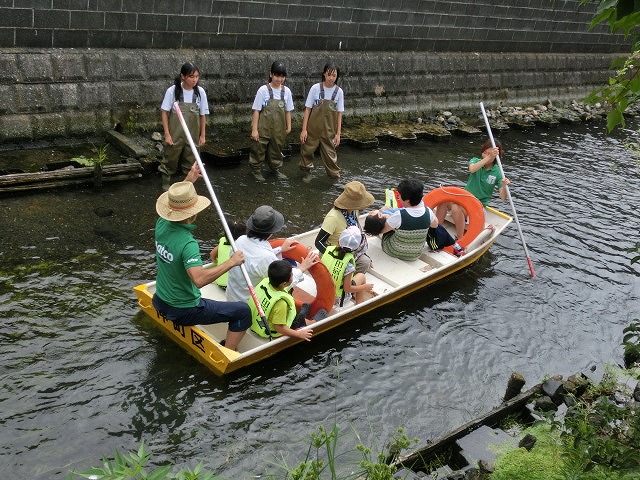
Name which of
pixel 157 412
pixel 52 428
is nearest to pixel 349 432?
pixel 157 412

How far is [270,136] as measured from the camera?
11766 mm

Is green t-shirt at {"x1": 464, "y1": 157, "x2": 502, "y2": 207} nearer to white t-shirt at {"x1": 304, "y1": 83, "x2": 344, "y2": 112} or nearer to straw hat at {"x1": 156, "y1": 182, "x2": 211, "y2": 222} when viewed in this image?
white t-shirt at {"x1": 304, "y1": 83, "x2": 344, "y2": 112}

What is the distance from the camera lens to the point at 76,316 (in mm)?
7285

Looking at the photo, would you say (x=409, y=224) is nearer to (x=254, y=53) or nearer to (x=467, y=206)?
(x=467, y=206)

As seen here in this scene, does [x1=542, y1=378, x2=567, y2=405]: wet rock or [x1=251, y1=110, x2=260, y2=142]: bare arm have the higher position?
[x1=251, y1=110, x2=260, y2=142]: bare arm

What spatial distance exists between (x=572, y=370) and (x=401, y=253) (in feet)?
9.08

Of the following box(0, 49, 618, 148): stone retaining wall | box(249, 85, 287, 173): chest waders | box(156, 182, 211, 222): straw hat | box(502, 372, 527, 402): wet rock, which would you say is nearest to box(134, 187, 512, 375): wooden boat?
box(156, 182, 211, 222): straw hat

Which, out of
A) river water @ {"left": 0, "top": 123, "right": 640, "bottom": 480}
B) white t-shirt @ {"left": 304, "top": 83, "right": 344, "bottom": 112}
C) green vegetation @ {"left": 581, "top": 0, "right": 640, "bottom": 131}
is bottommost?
river water @ {"left": 0, "top": 123, "right": 640, "bottom": 480}

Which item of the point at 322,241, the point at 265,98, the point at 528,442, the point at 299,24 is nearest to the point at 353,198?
the point at 322,241

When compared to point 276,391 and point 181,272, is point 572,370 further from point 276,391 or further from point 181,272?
point 181,272

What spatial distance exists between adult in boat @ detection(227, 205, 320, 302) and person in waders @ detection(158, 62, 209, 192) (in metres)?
3.84

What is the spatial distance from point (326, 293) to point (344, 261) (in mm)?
452

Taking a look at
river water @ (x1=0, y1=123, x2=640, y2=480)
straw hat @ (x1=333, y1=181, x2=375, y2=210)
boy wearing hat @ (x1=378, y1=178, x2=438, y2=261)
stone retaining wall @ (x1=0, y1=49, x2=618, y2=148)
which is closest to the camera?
river water @ (x1=0, y1=123, x2=640, y2=480)

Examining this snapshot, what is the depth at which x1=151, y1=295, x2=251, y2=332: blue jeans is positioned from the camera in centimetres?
645
